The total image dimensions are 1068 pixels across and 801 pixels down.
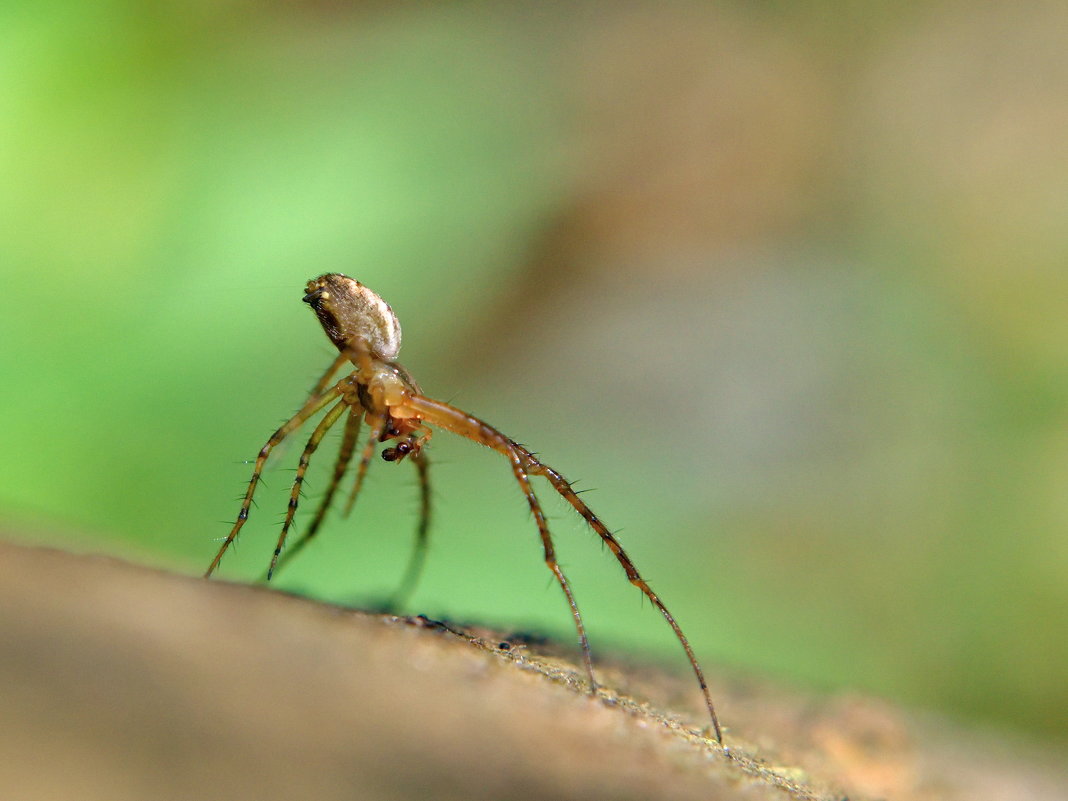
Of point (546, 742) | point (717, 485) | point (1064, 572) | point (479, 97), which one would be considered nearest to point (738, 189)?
point (479, 97)

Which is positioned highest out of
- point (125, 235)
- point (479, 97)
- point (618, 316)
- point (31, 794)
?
point (479, 97)

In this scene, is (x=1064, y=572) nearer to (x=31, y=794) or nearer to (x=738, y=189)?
(x=738, y=189)

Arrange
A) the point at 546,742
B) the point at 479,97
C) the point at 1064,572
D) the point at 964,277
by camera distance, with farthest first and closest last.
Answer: the point at 964,277 → the point at 479,97 → the point at 1064,572 → the point at 546,742

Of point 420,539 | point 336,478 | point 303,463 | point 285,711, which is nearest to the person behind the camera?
point 285,711

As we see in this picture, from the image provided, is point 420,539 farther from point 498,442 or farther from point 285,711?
point 285,711

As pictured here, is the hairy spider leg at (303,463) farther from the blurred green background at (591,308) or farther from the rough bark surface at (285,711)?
the rough bark surface at (285,711)

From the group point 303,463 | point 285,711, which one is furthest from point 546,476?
point 285,711
